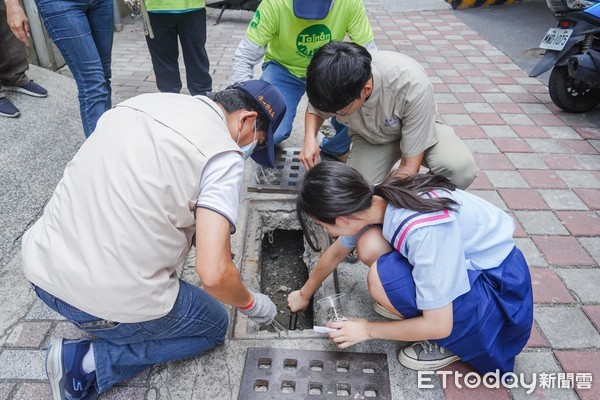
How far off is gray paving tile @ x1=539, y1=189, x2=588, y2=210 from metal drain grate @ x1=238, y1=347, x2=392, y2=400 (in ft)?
5.16

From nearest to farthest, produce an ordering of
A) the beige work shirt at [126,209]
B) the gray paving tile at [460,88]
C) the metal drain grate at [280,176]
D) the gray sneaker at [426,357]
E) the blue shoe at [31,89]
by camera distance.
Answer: the beige work shirt at [126,209] < the gray sneaker at [426,357] < the metal drain grate at [280,176] < the blue shoe at [31,89] < the gray paving tile at [460,88]

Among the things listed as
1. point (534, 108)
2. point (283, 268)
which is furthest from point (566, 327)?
point (534, 108)

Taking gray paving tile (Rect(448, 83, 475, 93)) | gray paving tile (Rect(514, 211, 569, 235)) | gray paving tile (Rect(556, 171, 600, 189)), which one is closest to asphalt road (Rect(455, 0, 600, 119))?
gray paving tile (Rect(448, 83, 475, 93))

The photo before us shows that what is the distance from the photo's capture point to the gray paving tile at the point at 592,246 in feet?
7.64

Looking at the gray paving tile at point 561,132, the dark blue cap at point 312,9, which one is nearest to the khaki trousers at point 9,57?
the dark blue cap at point 312,9

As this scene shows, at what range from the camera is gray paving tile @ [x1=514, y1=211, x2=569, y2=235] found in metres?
2.50

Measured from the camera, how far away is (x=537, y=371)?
178 cm

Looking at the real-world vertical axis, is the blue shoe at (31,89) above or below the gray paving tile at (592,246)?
below

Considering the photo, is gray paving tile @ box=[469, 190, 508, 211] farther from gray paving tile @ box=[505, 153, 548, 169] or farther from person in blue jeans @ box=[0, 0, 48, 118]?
person in blue jeans @ box=[0, 0, 48, 118]

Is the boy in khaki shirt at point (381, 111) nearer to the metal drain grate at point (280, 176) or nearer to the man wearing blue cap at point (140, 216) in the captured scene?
the metal drain grate at point (280, 176)

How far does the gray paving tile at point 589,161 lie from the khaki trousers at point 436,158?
1.16 metres

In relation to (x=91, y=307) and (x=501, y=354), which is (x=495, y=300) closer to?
(x=501, y=354)

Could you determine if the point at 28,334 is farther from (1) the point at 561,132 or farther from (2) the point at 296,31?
(1) the point at 561,132

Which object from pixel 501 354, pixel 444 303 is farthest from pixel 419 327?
pixel 501 354
